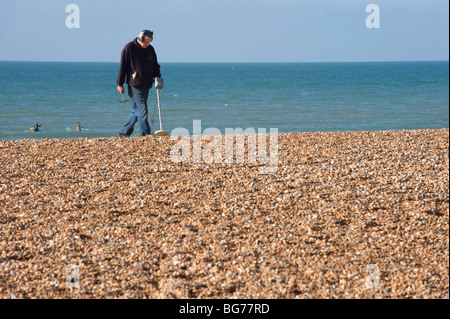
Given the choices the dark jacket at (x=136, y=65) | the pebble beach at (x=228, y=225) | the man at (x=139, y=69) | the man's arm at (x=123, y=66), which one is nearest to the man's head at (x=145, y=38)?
the man at (x=139, y=69)

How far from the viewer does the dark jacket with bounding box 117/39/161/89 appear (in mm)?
8930

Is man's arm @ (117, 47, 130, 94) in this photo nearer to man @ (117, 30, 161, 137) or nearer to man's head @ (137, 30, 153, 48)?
man @ (117, 30, 161, 137)

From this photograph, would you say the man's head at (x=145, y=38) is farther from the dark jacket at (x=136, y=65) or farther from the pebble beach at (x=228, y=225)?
the pebble beach at (x=228, y=225)

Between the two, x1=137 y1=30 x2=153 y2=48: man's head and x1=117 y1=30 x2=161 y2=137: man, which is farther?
x1=117 y1=30 x2=161 y2=137: man

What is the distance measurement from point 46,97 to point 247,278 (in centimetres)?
4106

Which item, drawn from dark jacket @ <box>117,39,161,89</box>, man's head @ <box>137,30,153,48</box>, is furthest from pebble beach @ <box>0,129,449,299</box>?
man's head @ <box>137,30,153,48</box>

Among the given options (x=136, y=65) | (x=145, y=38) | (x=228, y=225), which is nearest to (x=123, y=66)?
(x=136, y=65)

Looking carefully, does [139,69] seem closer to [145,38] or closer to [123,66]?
[123,66]

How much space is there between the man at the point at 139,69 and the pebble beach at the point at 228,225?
4.97ft

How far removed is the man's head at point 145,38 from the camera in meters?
8.80

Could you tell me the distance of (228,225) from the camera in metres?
5.24

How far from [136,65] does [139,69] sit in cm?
8
